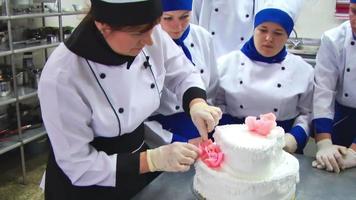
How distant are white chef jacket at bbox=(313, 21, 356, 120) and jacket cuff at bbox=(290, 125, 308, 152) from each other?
0.11 metres

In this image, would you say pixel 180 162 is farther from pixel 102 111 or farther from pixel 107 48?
pixel 107 48

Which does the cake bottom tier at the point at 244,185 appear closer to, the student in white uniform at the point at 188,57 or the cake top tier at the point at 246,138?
the cake top tier at the point at 246,138

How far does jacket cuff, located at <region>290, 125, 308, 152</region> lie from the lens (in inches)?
67.0

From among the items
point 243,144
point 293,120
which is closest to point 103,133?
point 243,144

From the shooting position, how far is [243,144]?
1.10m

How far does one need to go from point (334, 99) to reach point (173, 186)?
1012 millimetres

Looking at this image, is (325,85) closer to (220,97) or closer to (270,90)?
(270,90)

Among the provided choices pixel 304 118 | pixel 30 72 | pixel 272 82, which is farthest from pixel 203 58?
pixel 30 72

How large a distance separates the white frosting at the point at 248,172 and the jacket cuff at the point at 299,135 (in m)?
0.54

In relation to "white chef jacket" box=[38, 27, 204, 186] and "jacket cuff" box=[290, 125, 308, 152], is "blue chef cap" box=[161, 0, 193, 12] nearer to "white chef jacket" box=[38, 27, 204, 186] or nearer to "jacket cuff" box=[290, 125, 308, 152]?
"white chef jacket" box=[38, 27, 204, 186]

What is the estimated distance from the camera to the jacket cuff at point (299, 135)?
170 centimetres

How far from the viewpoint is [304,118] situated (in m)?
1.78

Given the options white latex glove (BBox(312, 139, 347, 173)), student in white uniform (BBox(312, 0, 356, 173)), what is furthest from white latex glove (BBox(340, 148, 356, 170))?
student in white uniform (BBox(312, 0, 356, 173))

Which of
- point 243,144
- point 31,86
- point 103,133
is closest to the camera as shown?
point 243,144
